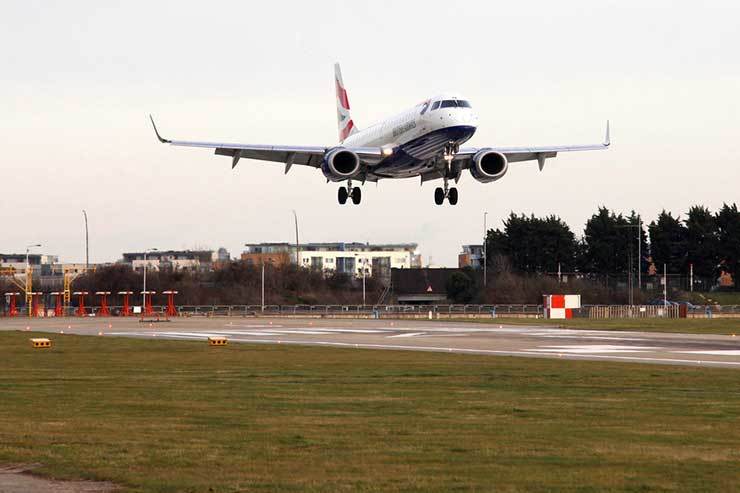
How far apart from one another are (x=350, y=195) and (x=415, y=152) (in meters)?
11.3

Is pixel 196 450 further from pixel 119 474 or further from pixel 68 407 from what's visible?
pixel 68 407

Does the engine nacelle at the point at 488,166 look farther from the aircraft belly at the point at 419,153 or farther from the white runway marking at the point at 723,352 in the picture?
the white runway marking at the point at 723,352

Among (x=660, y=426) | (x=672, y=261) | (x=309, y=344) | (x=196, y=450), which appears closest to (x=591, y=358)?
(x=309, y=344)

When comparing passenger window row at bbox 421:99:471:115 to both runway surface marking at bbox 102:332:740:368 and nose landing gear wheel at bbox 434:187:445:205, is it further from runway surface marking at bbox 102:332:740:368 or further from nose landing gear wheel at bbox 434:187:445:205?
runway surface marking at bbox 102:332:740:368

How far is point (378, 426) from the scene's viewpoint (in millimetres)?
22922

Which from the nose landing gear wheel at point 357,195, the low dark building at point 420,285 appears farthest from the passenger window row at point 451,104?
the low dark building at point 420,285

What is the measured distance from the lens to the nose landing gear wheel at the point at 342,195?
71188 millimetres

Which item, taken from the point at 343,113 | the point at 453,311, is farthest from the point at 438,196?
the point at 453,311

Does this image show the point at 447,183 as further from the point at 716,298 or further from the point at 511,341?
the point at 716,298

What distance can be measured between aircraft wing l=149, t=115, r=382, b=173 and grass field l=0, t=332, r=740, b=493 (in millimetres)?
23319

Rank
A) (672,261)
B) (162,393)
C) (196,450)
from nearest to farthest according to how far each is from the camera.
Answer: (196,450), (162,393), (672,261)

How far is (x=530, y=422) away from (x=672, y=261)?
511 feet

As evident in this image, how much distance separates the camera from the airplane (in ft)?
193

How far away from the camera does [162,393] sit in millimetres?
30141
